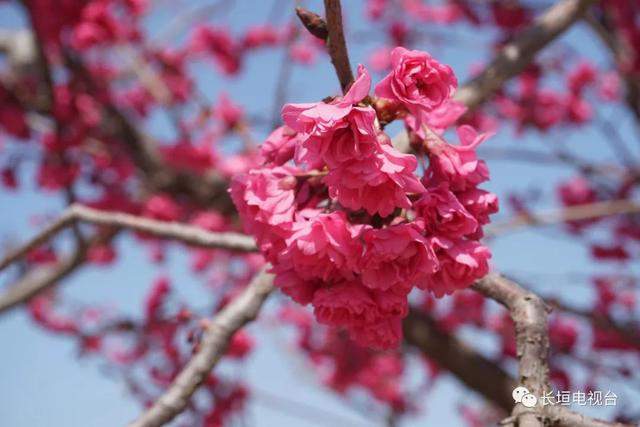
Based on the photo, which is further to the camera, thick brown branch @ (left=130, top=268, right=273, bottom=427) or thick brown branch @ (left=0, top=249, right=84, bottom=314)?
thick brown branch @ (left=0, top=249, right=84, bottom=314)

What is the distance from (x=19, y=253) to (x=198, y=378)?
930 mm

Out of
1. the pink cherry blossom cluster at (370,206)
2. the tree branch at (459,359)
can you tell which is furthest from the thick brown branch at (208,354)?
the tree branch at (459,359)

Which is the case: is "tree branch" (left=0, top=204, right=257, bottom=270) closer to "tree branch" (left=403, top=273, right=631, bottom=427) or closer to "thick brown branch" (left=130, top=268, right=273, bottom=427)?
"thick brown branch" (left=130, top=268, right=273, bottom=427)

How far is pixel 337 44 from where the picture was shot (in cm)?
104

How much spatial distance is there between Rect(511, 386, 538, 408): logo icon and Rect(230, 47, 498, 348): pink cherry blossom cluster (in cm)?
21

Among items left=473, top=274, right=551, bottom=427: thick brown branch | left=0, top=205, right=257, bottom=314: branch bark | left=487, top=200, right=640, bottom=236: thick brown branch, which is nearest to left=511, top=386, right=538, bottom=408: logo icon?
left=473, top=274, right=551, bottom=427: thick brown branch

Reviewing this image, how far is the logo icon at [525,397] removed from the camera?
1.07 m

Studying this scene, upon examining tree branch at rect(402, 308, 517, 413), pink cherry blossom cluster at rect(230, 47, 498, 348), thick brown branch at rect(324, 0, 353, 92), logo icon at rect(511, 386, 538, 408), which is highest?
tree branch at rect(402, 308, 517, 413)

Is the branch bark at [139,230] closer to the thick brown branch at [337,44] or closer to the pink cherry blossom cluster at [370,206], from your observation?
the pink cherry blossom cluster at [370,206]

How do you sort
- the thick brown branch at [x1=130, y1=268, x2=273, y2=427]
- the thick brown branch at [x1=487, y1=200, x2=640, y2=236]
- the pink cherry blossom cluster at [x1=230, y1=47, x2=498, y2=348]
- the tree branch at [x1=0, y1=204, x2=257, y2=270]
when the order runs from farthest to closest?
the thick brown branch at [x1=487, y1=200, x2=640, y2=236] → the tree branch at [x1=0, y1=204, x2=257, y2=270] → the thick brown branch at [x1=130, y1=268, x2=273, y2=427] → the pink cherry blossom cluster at [x1=230, y1=47, x2=498, y2=348]

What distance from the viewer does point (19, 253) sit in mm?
2090

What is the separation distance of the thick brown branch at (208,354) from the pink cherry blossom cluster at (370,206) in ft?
1.68

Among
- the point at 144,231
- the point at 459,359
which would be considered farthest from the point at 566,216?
the point at 144,231

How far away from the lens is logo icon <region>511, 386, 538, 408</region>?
107cm
